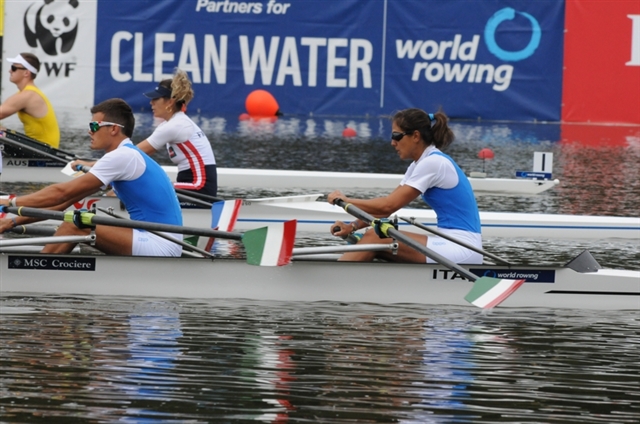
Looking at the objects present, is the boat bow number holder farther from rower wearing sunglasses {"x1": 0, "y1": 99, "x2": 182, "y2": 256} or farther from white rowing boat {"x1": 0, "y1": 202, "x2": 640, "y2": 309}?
rower wearing sunglasses {"x1": 0, "y1": 99, "x2": 182, "y2": 256}

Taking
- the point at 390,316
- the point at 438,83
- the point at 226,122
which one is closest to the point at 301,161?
the point at 226,122

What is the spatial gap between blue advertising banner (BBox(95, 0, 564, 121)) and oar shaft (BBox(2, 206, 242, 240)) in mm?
18132

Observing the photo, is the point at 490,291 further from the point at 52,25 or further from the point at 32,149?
the point at 52,25

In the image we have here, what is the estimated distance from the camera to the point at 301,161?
693 inches

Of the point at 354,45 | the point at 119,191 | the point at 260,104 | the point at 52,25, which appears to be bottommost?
the point at 119,191

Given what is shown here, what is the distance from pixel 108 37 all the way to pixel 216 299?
60.4 feet

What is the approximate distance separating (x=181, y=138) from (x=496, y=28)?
52.3 feet

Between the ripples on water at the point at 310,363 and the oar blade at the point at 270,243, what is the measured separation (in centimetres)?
36

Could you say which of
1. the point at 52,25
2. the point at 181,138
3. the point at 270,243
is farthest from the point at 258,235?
the point at 52,25

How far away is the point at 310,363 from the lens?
20.9ft

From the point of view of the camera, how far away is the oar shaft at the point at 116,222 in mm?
7324

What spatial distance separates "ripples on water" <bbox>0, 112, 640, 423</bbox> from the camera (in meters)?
5.48

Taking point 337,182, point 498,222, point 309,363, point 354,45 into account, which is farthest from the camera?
point 354,45

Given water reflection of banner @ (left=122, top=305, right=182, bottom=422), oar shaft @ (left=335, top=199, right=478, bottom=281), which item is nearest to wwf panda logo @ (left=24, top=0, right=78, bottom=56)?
water reflection of banner @ (left=122, top=305, right=182, bottom=422)
